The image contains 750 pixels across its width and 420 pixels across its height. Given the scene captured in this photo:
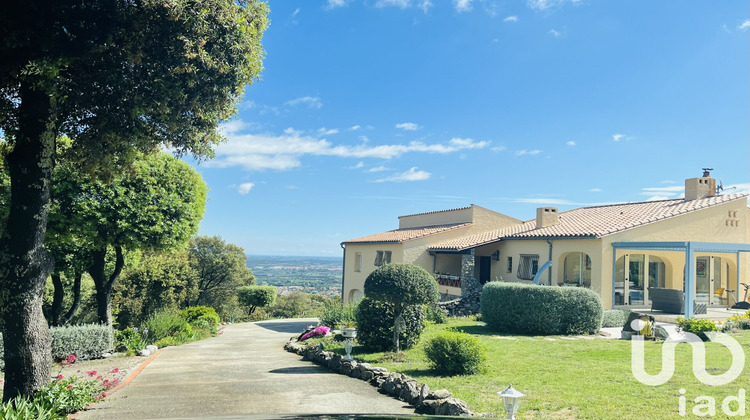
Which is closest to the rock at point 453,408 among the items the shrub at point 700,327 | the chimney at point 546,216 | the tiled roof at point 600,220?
the shrub at point 700,327

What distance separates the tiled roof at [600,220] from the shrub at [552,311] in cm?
409

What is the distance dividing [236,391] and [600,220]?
18.7 m

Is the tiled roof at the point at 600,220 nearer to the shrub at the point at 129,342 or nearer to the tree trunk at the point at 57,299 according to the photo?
the shrub at the point at 129,342

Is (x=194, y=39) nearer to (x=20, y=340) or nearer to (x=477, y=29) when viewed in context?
(x=20, y=340)

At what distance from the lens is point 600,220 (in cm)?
2248

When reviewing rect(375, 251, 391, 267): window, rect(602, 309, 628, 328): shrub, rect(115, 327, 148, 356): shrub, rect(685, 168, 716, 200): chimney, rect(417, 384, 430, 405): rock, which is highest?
rect(685, 168, 716, 200): chimney

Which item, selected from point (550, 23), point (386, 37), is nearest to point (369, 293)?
point (386, 37)

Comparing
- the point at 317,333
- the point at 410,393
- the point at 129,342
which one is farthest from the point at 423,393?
the point at 129,342

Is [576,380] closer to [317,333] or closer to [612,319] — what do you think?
[317,333]

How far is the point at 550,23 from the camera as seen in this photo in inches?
577

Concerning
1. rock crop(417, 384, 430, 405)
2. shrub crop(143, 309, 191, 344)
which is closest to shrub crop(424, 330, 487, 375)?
rock crop(417, 384, 430, 405)

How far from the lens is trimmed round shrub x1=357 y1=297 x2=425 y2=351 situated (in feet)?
42.2

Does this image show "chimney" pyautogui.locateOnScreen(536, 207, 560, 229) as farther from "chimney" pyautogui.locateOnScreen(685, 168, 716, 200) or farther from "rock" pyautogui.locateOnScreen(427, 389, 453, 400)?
"rock" pyautogui.locateOnScreen(427, 389, 453, 400)

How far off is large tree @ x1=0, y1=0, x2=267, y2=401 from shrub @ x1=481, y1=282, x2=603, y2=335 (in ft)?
36.7
